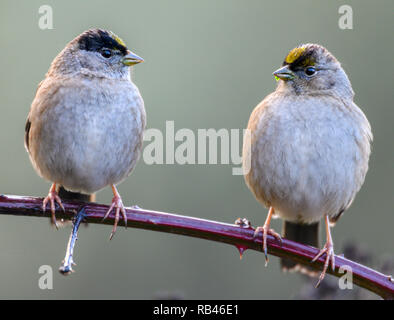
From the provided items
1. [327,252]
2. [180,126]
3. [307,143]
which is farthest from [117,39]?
[180,126]

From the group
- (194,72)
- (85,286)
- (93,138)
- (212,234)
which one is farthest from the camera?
(194,72)

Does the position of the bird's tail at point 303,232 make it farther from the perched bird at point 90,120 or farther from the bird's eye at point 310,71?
the perched bird at point 90,120

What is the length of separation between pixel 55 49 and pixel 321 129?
3.72 meters

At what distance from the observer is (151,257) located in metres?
6.82

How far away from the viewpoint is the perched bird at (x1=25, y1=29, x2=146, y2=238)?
4113 millimetres

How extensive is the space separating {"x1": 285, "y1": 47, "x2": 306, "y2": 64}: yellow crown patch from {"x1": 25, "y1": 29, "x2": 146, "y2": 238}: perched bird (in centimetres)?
95

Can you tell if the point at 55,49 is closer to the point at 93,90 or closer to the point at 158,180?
the point at 158,180

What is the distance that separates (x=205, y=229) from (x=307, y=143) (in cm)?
153

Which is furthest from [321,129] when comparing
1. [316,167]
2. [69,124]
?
[69,124]

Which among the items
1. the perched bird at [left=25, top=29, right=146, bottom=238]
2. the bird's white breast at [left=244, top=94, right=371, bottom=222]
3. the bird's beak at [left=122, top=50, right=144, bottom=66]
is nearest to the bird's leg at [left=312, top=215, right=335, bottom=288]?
the bird's white breast at [left=244, top=94, right=371, bottom=222]

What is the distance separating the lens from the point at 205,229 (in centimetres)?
279

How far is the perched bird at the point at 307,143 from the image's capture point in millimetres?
4145

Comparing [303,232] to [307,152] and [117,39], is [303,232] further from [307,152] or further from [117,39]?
[117,39]

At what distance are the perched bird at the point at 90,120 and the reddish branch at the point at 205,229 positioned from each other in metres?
0.99
